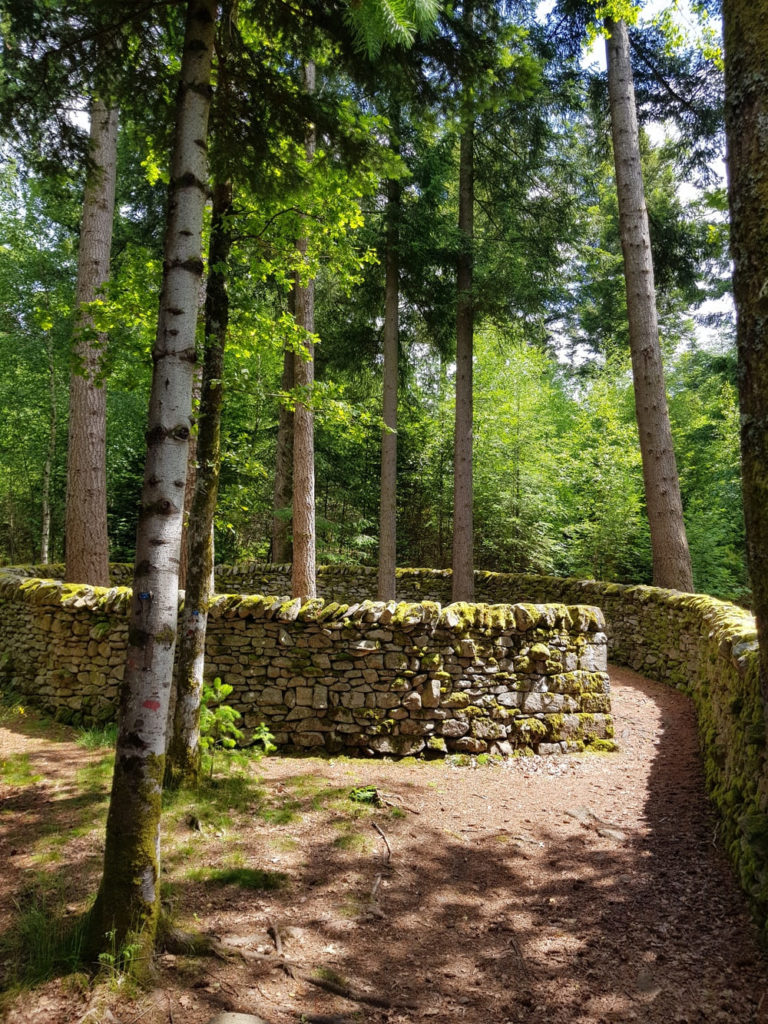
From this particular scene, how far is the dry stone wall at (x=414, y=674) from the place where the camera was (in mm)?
6023

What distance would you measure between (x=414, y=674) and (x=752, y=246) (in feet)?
15.7

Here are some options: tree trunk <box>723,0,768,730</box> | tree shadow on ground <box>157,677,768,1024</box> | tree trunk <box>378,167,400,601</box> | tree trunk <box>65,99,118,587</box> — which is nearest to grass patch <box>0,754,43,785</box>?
tree shadow on ground <box>157,677,768,1024</box>

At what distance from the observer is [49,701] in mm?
6879

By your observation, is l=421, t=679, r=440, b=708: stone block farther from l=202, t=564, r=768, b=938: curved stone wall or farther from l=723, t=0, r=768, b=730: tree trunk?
l=723, t=0, r=768, b=730: tree trunk

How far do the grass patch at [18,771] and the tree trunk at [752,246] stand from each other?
536cm

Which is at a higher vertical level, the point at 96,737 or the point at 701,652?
the point at 701,652

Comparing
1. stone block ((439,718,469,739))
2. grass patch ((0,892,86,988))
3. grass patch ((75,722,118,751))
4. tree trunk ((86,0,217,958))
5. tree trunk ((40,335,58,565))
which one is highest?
tree trunk ((40,335,58,565))

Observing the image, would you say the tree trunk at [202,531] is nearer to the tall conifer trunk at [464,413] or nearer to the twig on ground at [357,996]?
the twig on ground at [357,996]

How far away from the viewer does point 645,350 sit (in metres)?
9.52

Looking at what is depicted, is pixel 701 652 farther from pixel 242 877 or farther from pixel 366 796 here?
pixel 242 877

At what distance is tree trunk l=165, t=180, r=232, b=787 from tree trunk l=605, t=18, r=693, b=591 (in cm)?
702

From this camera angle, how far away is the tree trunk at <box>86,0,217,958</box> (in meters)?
2.61

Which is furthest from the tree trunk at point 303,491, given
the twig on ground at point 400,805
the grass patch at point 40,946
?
the grass patch at point 40,946

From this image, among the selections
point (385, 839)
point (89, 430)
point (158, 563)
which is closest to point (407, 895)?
point (385, 839)
